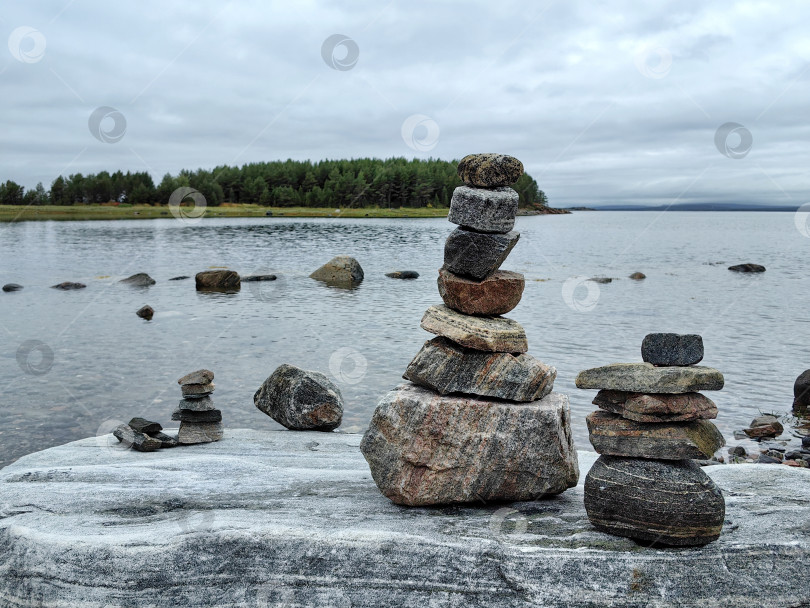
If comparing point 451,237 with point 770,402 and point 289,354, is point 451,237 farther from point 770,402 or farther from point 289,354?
point 289,354

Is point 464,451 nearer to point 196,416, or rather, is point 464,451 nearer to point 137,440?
point 196,416

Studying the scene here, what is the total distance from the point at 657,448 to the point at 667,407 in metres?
0.53

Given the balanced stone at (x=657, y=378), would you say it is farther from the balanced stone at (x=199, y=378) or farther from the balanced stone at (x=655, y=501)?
the balanced stone at (x=199, y=378)

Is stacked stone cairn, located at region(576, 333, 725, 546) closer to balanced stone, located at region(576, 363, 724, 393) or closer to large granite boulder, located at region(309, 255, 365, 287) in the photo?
balanced stone, located at region(576, 363, 724, 393)

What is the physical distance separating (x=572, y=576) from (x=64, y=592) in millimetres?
5926

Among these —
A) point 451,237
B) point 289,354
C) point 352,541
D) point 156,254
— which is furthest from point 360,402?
point 156,254

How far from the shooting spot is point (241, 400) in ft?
65.5

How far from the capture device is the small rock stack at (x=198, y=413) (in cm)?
1500

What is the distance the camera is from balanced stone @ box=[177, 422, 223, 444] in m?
14.9

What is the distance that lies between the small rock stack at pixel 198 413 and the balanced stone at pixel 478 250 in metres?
6.93

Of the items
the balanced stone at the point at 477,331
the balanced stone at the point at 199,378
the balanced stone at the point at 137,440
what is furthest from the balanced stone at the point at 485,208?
the balanced stone at the point at 137,440

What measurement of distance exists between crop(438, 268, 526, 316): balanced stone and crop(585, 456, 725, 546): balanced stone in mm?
2871

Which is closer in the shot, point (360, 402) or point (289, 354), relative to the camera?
point (360, 402)

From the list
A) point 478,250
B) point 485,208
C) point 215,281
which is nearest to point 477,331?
point 478,250
